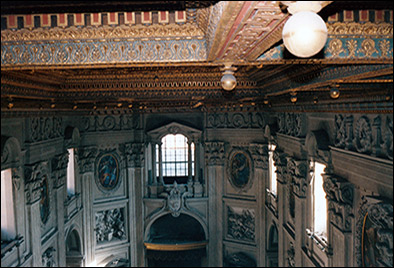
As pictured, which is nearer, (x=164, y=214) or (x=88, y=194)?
(x=88, y=194)

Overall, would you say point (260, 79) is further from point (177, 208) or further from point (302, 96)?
point (177, 208)

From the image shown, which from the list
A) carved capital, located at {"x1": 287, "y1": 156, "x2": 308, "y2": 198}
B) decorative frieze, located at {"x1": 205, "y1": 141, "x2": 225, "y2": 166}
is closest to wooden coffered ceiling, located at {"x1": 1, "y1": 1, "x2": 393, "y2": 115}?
carved capital, located at {"x1": 287, "y1": 156, "x2": 308, "y2": 198}

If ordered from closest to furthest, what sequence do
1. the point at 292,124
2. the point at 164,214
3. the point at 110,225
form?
1. the point at 292,124
2. the point at 110,225
3. the point at 164,214

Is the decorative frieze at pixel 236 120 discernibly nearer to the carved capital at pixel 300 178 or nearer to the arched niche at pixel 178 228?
the arched niche at pixel 178 228

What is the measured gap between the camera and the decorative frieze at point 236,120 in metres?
15.4

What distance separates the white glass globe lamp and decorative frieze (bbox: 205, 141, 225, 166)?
14.1 metres

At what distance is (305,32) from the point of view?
2.11 meters

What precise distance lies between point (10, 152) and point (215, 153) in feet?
30.0

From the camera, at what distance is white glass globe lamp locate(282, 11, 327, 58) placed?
6.93 ft

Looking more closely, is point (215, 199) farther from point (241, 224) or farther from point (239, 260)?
point (239, 260)

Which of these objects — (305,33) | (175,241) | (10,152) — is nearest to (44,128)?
(10,152)

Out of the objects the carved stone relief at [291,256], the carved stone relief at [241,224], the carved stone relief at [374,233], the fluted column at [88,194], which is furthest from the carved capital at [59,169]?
the carved stone relief at [374,233]

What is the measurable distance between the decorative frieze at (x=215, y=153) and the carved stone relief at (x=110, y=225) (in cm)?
469

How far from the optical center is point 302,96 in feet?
29.5
